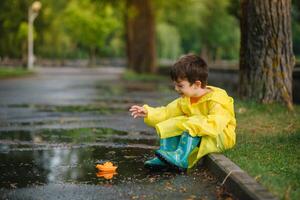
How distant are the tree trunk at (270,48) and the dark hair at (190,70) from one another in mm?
5908

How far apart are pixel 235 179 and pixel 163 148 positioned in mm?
1392

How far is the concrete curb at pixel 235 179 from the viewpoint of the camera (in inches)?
181

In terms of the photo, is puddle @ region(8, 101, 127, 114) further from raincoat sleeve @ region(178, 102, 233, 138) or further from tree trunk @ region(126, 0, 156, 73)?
tree trunk @ region(126, 0, 156, 73)

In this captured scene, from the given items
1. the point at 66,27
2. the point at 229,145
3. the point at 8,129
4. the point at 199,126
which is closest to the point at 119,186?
the point at 199,126

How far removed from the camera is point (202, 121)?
6141mm

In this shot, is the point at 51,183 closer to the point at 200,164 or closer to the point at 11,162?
the point at 11,162

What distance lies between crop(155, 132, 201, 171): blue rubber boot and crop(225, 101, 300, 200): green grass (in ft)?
1.37

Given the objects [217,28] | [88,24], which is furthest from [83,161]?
[88,24]

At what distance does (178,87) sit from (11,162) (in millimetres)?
1954

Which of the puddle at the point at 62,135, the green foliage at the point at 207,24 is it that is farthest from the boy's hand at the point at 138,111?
the green foliage at the point at 207,24

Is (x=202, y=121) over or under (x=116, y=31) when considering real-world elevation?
over

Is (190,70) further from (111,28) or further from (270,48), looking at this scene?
(111,28)

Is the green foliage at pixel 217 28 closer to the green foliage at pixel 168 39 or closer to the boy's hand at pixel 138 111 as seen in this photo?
the green foliage at pixel 168 39

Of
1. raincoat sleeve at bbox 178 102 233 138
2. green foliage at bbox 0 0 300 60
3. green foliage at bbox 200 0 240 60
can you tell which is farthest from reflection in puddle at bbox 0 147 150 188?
green foliage at bbox 200 0 240 60
